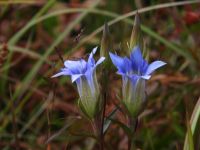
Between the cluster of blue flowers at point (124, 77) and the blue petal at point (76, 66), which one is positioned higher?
the blue petal at point (76, 66)

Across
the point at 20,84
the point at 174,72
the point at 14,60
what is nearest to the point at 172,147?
the point at 174,72

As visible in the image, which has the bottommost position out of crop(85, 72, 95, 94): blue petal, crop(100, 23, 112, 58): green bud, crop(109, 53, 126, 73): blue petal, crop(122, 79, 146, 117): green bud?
crop(122, 79, 146, 117): green bud

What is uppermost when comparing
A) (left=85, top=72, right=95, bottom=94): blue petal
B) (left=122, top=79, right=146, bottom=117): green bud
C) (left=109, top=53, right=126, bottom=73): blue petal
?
(left=109, top=53, right=126, bottom=73): blue petal

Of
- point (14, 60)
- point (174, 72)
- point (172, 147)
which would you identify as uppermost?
point (14, 60)

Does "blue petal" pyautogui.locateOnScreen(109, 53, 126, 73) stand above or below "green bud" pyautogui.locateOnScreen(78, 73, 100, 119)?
above

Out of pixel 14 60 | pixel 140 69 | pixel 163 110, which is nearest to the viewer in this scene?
pixel 140 69

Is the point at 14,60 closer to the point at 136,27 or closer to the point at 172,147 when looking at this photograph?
the point at 172,147
